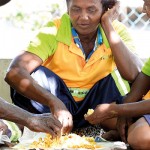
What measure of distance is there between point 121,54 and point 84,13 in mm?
517

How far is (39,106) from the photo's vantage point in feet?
17.2

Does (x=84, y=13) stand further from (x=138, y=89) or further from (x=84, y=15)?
(x=138, y=89)

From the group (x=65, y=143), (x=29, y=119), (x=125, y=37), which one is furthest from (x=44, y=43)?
(x=29, y=119)

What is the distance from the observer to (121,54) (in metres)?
5.16

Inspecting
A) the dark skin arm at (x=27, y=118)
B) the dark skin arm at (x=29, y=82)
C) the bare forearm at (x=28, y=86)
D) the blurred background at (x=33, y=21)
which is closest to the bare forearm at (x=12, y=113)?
the dark skin arm at (x=27, y=118)

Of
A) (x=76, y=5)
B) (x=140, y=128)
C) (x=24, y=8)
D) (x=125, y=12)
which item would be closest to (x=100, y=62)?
(x=76, y=5)

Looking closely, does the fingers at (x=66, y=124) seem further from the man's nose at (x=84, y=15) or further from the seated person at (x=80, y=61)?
the man's nose at (x=84, y=15)

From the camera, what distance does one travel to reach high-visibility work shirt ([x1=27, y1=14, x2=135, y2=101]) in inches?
207

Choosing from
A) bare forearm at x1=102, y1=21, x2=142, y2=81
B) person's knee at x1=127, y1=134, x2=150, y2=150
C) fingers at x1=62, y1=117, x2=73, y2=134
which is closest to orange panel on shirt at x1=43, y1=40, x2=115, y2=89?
bare forearm at x1=102, y1=21, x2=142, y2=81

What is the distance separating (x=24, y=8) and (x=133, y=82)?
3910 millimetres

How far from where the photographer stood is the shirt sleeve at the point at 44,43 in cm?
514

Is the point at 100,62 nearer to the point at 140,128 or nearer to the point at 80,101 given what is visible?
the point at 80,101

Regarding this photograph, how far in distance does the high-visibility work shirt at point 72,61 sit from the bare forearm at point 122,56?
173 millimetres

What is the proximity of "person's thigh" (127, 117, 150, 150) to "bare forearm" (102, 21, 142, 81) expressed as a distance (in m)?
0.71
